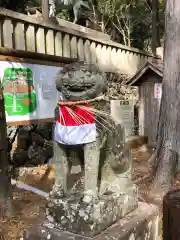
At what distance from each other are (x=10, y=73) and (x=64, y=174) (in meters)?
1.90

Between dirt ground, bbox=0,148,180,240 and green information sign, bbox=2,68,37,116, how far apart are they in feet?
3.81

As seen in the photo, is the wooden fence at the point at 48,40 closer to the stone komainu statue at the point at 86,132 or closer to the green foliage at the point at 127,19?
the stone komainu statue at the point at 86,132

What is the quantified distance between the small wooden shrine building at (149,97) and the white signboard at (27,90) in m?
3.81

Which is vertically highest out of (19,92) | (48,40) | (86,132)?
(48,40)

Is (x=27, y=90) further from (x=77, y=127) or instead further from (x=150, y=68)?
(x=150, y=68)

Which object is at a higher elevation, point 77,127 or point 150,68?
point 150,68

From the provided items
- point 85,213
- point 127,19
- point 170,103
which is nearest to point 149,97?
point 170,103

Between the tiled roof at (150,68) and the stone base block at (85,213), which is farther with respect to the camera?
the tiled roof at (150,68)

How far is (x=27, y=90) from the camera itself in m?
3.61

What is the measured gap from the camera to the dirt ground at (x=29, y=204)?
3.14 meters

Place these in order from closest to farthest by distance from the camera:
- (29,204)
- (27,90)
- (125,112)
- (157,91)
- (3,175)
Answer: (3,175) < (27,90) < (29,204) < (125,112) < (157,91)

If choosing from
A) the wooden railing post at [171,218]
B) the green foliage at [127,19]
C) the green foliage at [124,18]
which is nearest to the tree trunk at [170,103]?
the wooden railing post at [171,218]

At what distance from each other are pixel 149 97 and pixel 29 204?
4635 mm

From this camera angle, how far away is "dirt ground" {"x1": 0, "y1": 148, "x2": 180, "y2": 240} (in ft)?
10.3
